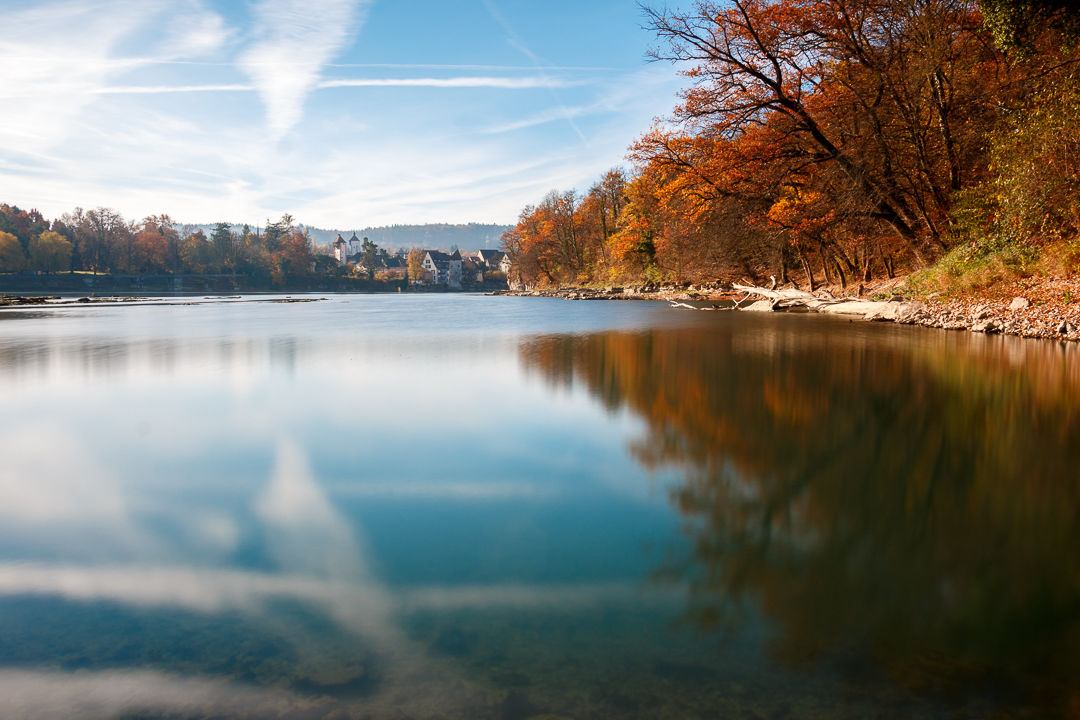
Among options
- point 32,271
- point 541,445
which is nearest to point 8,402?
point 541,445

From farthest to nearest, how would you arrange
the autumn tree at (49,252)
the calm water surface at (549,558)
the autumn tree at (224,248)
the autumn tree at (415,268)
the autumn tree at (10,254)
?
1. the autumn tree at (415,268)
2. the autumn tree at (224,248)
3. the autumn tree at (49,252)
4. the autumn tree at (10,254)
5. the calm water surface at (549,558)

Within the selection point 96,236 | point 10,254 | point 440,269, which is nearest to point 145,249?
point 96,236

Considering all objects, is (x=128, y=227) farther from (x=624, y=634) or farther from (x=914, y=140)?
(x=624, y=634)

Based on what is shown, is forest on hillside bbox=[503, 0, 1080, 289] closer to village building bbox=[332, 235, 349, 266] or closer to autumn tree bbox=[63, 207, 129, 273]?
autumn tree bbox=[63, 207, 129, 273]

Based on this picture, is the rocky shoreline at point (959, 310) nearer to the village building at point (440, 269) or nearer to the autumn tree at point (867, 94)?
the autumn tree at point (867, 94)

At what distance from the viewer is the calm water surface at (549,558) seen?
1.98 m

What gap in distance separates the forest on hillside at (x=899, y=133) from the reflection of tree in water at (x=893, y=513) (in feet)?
25.2

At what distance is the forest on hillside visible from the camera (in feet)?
42.3

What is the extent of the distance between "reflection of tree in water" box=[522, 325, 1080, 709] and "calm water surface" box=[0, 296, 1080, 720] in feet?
0.06

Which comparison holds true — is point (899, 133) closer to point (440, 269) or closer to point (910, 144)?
point (910, 144)

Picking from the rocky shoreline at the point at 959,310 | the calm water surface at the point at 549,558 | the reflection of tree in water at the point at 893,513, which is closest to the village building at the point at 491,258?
the rocky shoreline at the point at 959,310

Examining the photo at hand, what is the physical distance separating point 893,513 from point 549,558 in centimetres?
201

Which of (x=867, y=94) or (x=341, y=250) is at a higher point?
(x=341, y=250)

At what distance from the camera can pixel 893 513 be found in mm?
3361
